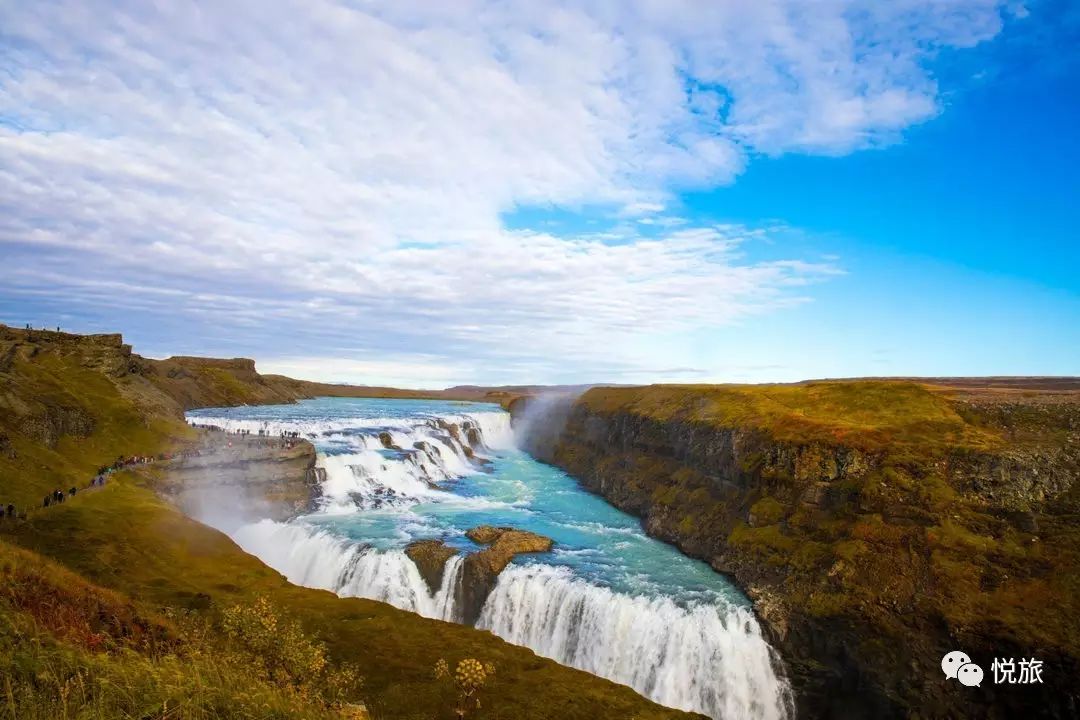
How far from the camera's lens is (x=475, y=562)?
3553 cm

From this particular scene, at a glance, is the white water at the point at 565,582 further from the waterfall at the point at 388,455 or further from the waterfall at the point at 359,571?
the waterfall at the point at 388,455

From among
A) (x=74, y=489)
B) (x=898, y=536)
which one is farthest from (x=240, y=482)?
(x=898, y=536)

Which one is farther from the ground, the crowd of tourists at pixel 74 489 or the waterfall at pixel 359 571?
the crowd of tourists at pixel 74 489

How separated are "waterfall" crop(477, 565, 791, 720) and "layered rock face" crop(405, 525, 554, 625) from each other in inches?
38.9

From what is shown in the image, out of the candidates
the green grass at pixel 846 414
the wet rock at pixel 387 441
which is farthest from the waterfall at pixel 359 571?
the wet rock at pixel 387 441

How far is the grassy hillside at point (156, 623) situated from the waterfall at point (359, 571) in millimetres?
4524

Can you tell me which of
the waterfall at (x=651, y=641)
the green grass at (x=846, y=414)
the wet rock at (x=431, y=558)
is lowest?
the waterfall at (x=651, y=641)

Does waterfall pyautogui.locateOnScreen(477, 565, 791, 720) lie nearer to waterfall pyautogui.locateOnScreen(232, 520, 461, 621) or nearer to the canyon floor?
the canyon floor

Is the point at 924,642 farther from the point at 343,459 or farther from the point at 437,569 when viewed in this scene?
the point at 343,459

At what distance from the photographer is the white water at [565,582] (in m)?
28.4

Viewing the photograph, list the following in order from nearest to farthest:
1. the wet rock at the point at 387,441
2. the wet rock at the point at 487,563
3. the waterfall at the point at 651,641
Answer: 1. the waterfall at the point at 651,641
2. the wet rock at the point at 487,563
3. the wet rock at the point at 387,441

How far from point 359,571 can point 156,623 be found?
65.2 ft

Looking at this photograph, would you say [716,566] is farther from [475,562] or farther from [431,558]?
[431,558]

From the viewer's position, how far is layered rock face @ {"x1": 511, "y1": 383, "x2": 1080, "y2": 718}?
24641 millimetres
